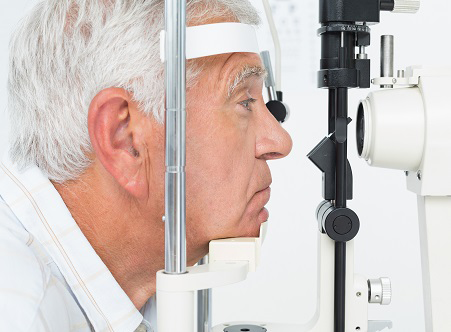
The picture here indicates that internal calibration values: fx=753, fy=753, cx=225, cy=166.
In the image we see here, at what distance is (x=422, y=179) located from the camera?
4.29ft

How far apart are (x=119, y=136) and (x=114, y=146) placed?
0.9 inches

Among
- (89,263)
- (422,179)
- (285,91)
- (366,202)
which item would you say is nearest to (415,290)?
(366,202)

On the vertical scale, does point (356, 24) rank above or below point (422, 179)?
above

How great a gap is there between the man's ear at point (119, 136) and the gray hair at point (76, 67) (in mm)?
26

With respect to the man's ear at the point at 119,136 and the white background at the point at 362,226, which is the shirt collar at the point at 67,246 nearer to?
the man's ear at the point at 119,136

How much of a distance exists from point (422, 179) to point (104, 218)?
0.57 meters

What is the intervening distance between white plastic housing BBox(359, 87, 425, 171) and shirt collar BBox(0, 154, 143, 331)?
522 mm

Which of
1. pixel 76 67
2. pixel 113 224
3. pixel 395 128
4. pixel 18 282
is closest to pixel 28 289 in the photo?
pixel 18 282

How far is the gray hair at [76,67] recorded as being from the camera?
52.1 inches

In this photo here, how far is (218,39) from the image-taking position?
1273 mm

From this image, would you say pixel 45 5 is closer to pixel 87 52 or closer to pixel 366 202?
pixel 87 52

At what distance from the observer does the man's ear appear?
1.32m

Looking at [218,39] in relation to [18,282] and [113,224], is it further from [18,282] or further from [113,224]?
[18,282]

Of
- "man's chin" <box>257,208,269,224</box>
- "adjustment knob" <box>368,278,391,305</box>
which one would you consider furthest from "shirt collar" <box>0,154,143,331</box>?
"adjustment knob" <box>368,278,391,305</box>
